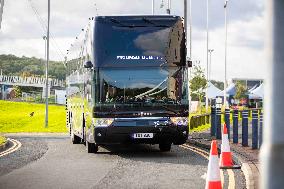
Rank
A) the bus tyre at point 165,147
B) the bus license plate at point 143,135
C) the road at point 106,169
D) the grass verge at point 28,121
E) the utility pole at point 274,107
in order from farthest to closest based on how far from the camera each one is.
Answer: the grass verge at point 28,121
the bus tyre at point 165,147
the bus license plate at point 143,135
the road at point 106,169
the utility pole at point 274,107

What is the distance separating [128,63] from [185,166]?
9.82 ft

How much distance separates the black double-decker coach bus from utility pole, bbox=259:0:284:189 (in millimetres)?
12650

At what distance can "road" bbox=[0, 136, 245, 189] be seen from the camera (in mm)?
10133

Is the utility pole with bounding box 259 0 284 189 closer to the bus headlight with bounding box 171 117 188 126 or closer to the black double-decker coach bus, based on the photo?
the black double-decker coach bus

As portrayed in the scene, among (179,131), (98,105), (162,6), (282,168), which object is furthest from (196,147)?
(162,6)

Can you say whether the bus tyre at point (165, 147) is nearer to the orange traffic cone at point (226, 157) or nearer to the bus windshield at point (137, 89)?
the bus windshield at point (137, 89)

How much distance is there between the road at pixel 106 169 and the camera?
33.2 ft

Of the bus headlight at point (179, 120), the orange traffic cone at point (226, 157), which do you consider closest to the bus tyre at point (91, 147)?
the bus headlight at point (179, 120)

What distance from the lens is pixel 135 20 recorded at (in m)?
14.8

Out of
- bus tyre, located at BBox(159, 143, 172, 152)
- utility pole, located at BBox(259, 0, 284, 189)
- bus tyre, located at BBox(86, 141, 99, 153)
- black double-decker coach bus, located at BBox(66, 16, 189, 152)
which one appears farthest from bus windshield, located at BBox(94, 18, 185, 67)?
utility pole, located at BBox(259, 0, 284, 189)

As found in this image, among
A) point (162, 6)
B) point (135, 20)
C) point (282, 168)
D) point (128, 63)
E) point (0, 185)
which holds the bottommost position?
point (0, 185)

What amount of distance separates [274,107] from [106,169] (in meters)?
10.5

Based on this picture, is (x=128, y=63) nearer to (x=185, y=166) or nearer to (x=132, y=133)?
(x=132, y=133)

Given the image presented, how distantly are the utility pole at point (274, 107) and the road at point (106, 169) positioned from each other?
25.4ft
